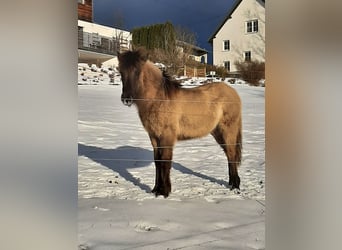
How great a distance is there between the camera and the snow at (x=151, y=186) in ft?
8.54

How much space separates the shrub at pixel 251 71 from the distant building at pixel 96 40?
2.25 ft

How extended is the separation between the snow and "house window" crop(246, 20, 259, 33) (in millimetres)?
319

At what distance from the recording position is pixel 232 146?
278 centimetres

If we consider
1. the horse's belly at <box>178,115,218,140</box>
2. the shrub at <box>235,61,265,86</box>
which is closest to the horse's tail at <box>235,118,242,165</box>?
the horse's belly at <box>178,115,218,140</box>

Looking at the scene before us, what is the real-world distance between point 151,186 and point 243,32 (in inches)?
41.8

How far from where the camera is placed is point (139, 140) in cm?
268

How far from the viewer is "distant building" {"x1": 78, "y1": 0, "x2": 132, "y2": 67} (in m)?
2.58

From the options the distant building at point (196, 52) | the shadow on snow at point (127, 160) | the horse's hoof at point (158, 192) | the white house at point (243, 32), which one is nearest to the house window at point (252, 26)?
the white house at point (243, 32)

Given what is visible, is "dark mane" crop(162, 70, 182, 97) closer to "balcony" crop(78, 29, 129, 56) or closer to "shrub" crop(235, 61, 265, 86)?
"balcony" crop(78, 29, 129, 56)
